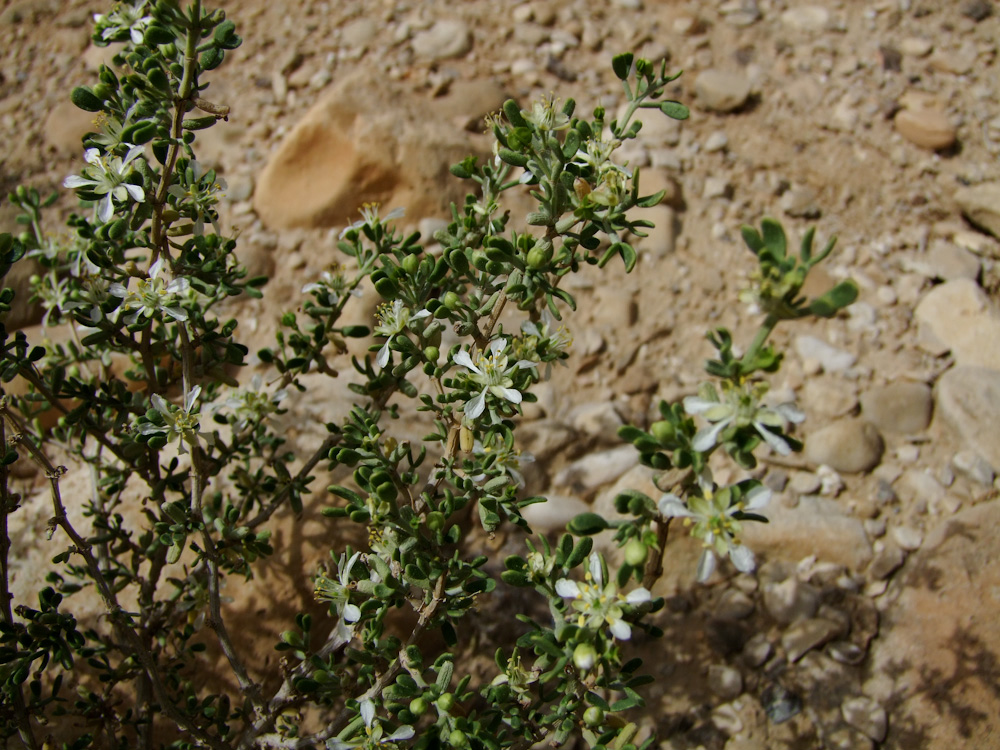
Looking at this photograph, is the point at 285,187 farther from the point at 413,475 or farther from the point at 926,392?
the point at 926,392

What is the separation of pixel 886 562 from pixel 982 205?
6.44ft

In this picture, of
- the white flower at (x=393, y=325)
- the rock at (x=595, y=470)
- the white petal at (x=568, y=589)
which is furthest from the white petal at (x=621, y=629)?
the rock at (x=595, y=470)

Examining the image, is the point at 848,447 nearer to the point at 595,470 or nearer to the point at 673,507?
the point at 595,470

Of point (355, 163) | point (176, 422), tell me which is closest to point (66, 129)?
point (355, 163)

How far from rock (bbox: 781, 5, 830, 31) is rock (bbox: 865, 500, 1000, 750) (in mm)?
3002

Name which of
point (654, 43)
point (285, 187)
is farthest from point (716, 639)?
point (654, 43)

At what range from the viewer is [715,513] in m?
1.69

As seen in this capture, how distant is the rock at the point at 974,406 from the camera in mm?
3215

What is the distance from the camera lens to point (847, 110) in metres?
4.26

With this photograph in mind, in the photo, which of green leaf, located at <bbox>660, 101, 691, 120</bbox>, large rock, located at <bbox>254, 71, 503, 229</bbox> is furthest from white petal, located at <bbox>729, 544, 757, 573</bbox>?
large rock, located at <bbox>254, 71, 503, 229</bbox>

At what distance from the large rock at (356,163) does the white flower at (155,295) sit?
75.4 inches

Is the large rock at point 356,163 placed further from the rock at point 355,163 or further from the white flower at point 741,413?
the white flower at point 741,413

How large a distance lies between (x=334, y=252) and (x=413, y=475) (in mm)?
2085

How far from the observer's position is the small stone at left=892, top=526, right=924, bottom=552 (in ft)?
10.0
